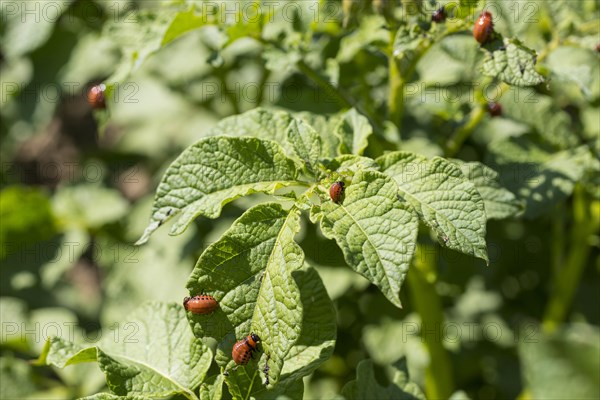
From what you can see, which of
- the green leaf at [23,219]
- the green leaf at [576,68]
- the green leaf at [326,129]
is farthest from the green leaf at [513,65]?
the green leaf at [23,219]

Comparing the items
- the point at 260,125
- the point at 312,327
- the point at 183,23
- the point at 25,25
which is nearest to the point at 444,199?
the point at 312,327

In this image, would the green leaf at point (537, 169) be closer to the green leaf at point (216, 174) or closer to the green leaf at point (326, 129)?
the green leaf at point (326, 129)

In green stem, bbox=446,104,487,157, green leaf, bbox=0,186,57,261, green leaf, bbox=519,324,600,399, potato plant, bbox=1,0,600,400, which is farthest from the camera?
green leaf, bbox=0,186,57,261

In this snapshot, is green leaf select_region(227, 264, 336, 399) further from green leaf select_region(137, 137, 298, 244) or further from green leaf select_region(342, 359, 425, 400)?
green leaf select_region(137, 137, 298, 244)

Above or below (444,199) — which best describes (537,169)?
below

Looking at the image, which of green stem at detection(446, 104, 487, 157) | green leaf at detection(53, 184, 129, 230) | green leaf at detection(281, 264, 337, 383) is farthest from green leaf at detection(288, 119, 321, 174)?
green leaf at detection(53, 184, 129, 230)

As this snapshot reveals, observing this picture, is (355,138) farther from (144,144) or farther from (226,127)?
(144,144)

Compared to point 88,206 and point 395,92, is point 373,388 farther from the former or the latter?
point 88,206
